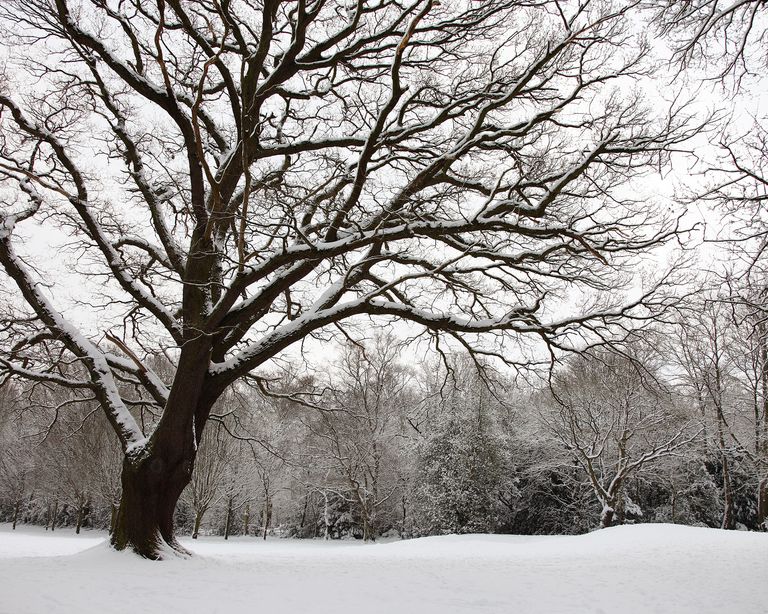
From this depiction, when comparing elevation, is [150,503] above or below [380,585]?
above

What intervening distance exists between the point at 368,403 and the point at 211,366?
53.0ft

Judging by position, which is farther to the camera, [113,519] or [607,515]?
[607,515]

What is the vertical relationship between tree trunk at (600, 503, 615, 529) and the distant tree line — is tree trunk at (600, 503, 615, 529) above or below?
below

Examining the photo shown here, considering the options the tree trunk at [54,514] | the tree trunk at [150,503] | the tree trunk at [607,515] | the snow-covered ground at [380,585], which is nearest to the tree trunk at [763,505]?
the tree trunk at [607,515]

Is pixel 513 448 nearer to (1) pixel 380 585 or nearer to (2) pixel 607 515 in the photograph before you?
(2) pixel 607 515

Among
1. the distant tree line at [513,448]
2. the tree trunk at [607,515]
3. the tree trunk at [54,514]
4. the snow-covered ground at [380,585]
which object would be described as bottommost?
the tree trunk at [54,514]

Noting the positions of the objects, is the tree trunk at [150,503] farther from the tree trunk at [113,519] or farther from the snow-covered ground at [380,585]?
the tree trunk at [113,519]

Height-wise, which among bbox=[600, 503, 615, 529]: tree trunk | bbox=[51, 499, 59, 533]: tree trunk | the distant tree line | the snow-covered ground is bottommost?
bbox=[51, 499, 59, 533]: tree trunk

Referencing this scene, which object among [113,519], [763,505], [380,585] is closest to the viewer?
[380,585]

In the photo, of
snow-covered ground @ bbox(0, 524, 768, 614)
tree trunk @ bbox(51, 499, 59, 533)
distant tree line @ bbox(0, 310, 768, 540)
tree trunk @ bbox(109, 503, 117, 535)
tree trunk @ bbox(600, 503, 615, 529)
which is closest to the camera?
snow-covered ground @ bbox(0, 524, 768, 614)

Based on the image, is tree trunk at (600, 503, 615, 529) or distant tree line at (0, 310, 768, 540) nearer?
tree trunk at (600, 503, 615, 529)

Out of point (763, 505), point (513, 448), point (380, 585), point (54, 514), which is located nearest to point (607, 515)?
point (513, 448)

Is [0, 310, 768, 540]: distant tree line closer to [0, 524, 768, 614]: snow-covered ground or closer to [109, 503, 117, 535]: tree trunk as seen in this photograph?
[109, 503, 117, 535]: tree trunk

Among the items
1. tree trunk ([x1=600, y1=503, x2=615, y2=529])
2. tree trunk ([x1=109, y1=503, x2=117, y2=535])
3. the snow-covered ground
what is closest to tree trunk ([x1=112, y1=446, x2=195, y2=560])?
the snow-covered ground
